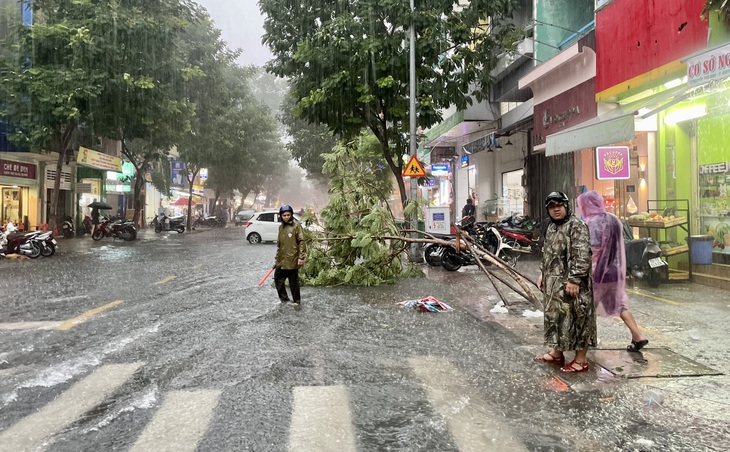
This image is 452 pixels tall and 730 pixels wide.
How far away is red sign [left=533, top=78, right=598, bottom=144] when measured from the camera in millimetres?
12812

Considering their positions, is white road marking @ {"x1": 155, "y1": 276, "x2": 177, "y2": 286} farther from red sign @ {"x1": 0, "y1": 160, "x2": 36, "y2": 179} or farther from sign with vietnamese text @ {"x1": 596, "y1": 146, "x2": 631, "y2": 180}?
red sign @ {"x1": 0, "y1": 160, "x2": 36, "y2": 179}

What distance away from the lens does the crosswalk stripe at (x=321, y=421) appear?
3.48 m

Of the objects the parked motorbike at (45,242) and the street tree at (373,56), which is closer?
the street tree at (373,56)

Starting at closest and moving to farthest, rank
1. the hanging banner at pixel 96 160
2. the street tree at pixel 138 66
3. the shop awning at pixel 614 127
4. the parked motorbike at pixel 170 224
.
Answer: the shop awning at pixel 614 127 < the street tree at pixel 138 66 < the hanging banner at pixel 96 160 < the parked motorbike at pixel 170 224

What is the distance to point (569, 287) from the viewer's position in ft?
16.3

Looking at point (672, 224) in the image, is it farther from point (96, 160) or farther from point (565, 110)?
point (96, 160)

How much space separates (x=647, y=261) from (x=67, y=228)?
88.9 feet

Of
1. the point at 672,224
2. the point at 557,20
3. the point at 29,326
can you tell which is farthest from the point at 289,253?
the point at 557,20

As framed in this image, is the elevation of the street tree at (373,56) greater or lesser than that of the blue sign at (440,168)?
greater

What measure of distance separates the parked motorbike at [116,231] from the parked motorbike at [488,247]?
18.0 metres

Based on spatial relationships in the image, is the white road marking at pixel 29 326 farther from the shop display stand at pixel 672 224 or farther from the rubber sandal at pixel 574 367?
the shop display stand at pixel 672 224

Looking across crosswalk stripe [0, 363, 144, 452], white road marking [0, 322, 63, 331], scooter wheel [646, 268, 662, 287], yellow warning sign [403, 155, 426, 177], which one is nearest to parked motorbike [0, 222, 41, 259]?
white road marking [0, 322, 63, 331]

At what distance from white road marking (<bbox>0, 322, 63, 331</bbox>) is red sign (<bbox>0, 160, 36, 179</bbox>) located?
20.1 m

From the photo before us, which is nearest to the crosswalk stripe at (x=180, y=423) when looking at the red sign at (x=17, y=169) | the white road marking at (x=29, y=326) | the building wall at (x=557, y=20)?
the white road marking at (x=29, y=326)
